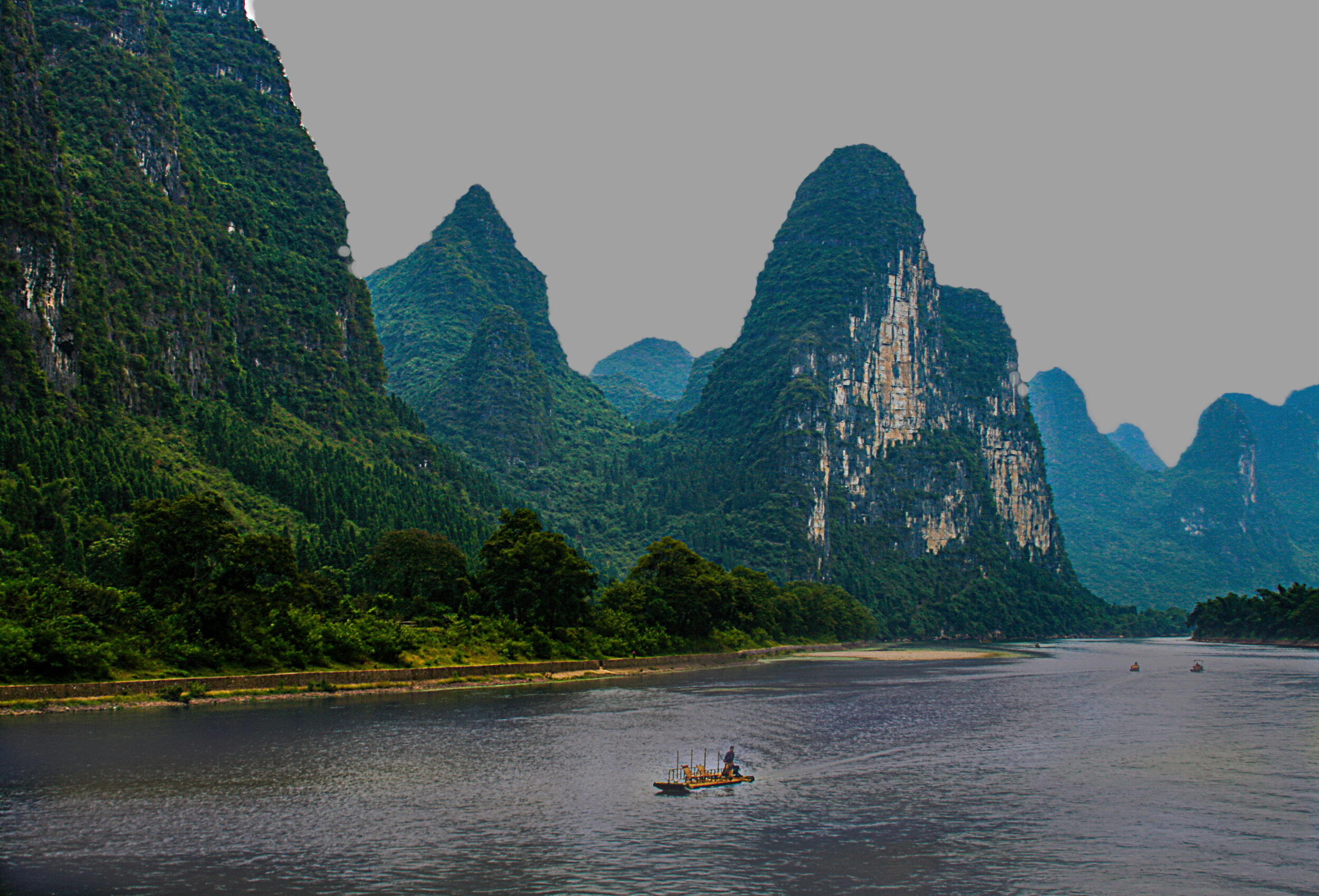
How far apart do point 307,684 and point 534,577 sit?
97.8ft

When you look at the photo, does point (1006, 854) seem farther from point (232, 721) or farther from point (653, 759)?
point (232, 721)

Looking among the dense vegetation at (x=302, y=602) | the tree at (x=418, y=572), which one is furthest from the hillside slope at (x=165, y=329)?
the tree at (x=418, y=572)

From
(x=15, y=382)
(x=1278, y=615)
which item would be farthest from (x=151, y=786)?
(x=1278, y=615)

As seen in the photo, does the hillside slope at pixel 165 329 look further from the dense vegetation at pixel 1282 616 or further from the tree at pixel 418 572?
the dense vegetation at pixel 1282 616

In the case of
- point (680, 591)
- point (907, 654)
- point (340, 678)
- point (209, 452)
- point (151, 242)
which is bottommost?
point (907, 654)

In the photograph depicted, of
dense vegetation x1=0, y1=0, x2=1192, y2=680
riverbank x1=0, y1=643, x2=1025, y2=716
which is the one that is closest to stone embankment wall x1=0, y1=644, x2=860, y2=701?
riverbank x1=0, y1=643, x2=1025, y2=716

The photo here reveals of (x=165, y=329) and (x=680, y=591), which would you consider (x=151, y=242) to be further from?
(x=680, y=591)

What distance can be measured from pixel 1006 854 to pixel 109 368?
115m

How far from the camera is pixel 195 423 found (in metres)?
135

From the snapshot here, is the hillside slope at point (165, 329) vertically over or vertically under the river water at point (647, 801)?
over

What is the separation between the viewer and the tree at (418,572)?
102m

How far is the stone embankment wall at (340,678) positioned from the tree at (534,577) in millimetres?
6406

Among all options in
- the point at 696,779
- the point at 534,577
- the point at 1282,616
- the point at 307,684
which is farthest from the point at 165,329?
the point at 1282,616

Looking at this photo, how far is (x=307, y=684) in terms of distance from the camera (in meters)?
74.3
